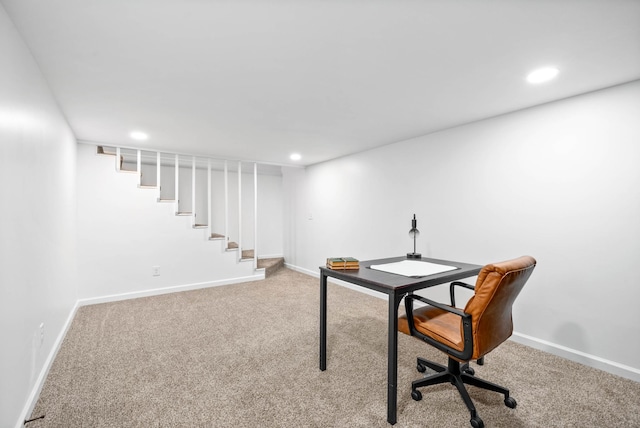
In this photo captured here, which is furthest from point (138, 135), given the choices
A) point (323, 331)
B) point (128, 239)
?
point (323, 331)

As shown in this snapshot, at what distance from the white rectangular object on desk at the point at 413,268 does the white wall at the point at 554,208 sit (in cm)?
92

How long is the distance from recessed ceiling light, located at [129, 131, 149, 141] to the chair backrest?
12.2 feet

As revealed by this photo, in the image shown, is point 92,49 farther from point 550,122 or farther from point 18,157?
point 550,122

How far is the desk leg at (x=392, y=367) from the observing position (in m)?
1.58

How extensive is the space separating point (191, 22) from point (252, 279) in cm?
420

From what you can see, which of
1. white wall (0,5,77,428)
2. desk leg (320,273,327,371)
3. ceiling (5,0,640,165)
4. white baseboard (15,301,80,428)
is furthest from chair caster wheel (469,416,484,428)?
white baseboard (15,301,80,428)

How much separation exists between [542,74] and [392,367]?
85.0 inches

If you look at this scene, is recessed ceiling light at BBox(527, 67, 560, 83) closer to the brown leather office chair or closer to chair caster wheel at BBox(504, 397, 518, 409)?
the brown leather office chair

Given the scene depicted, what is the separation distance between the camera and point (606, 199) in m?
2.13

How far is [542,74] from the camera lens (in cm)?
193

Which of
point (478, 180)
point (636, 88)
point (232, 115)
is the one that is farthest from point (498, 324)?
point (232, 115)

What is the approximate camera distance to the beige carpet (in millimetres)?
1636

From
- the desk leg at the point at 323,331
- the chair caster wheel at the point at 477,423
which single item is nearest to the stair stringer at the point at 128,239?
the desk leg at the point at 323,331

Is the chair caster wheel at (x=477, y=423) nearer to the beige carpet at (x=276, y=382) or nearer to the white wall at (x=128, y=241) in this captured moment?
the beige carpet at (x=276, y=382)
